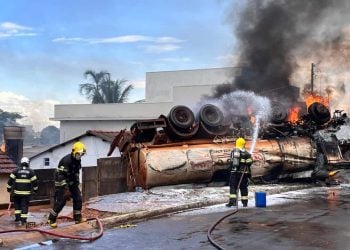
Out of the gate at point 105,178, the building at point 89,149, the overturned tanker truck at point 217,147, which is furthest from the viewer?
the building at point 89,149

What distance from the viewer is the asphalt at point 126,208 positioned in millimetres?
7703

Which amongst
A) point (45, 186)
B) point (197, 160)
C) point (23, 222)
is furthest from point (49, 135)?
point (23, 222)

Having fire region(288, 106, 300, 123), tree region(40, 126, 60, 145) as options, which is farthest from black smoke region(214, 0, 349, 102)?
tree region(40, 126, 60, 145)

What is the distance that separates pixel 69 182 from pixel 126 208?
6.39 feet

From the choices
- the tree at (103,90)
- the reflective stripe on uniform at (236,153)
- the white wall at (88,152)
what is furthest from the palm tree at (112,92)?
the reflective stripe on uniform at (236,153)

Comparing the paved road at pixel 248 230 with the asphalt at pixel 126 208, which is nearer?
the paved road at pixel 248 230

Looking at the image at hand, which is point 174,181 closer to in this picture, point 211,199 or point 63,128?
point 211,199

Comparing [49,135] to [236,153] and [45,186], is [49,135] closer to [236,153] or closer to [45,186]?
[45,186]

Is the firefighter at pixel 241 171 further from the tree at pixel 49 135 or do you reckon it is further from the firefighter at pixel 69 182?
the tree at pixel 49 135

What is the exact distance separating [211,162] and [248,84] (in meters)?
8.21

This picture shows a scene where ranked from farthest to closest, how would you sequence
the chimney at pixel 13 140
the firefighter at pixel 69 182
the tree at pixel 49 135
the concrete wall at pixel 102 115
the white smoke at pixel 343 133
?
the tree at pixel 49 135 → the concrete wall at pixel 102 115 → the chimney at pixel 13 140 → the white smoke at pixel 343 133 → the firefighter at pixel 69 182

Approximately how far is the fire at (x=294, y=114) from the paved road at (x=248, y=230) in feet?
21.9

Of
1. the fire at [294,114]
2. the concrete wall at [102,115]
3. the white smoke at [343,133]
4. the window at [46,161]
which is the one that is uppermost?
the concrete wall at [102,115]

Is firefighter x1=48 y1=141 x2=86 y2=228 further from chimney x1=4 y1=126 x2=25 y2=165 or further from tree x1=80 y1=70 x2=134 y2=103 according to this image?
tree x1=80 y1=70 x2=134 y2=103
